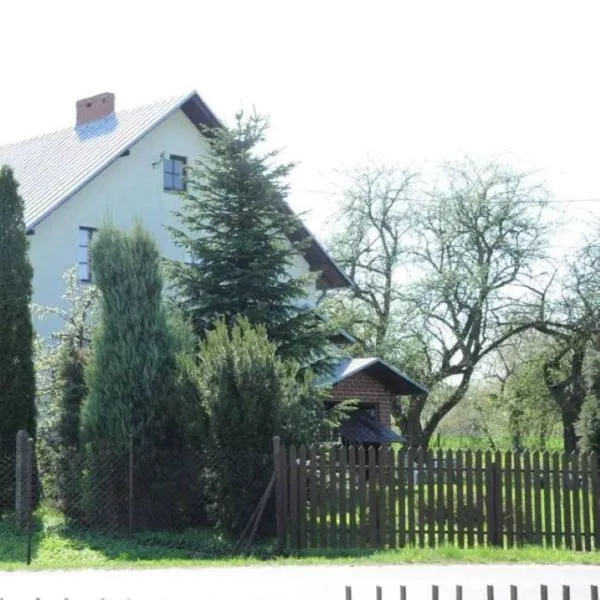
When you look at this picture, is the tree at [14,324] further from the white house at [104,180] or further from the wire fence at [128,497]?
the white house at [104,180]

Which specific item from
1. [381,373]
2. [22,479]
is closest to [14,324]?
[22,479]

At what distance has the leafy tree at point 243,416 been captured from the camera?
15.3 meters

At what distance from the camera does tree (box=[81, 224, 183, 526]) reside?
16125mm

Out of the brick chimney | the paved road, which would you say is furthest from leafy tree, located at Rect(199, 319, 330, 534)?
the brick chimney

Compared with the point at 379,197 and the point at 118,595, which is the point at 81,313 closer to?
the point at 118,595

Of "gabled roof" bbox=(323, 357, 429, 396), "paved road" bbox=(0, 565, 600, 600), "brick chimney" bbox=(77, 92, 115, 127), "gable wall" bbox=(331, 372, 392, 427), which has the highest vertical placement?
"brick chimney" bbox=(77, 92, 115, 127)

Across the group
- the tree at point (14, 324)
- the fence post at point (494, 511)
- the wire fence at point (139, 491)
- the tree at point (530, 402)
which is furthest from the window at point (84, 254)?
the tree at point (530, 402)

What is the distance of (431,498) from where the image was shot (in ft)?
50.5

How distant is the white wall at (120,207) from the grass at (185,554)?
1048cm

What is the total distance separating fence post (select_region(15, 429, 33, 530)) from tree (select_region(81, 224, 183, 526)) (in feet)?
3.00

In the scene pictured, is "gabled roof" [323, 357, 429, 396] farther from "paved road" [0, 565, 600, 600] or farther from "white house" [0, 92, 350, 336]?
"paved road" [0, 565, 600, 600]

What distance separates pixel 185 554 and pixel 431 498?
3532 millimetres

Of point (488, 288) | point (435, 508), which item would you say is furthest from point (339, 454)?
point (488, 288)

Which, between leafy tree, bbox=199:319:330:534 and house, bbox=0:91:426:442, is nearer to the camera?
leafy tree, bbox=199:319:330:534
